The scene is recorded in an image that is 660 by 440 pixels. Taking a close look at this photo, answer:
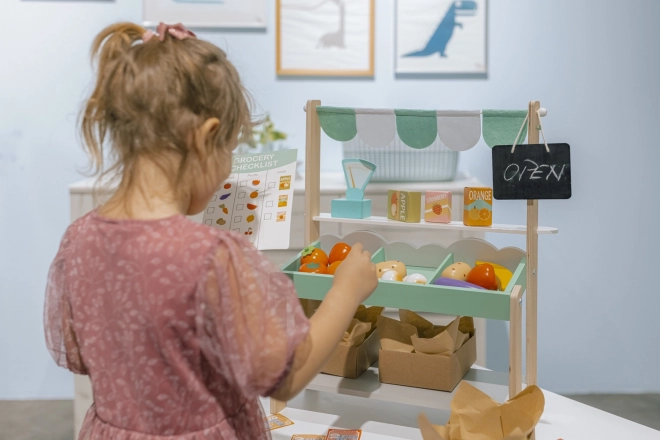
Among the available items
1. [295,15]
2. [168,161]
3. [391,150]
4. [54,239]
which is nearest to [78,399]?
[54,239]

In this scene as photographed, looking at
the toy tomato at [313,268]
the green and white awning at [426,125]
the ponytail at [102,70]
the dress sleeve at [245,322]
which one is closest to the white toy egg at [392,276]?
the toy tomato at [313,268]

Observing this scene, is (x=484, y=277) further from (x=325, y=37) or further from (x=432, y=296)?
(x=325, y=37)

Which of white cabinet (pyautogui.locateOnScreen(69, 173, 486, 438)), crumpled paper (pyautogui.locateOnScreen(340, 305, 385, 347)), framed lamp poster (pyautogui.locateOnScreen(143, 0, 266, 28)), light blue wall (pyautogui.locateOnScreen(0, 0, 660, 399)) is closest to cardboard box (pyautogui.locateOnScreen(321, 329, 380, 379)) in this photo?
crumpled paper (pyautogui.locateOnScreen(340, 305, 385, 347))

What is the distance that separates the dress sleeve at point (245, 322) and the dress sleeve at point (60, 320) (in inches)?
10.4

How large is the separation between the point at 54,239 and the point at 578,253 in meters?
2.16

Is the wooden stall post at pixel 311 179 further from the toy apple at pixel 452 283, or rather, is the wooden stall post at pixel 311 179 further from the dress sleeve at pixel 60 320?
the dress sleeve at pixel 60 320

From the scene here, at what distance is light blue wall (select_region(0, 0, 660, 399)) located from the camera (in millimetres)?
2764

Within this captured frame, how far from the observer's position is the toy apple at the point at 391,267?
4.69 feet

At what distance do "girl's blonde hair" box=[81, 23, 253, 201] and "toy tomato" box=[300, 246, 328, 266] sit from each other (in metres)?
0.52

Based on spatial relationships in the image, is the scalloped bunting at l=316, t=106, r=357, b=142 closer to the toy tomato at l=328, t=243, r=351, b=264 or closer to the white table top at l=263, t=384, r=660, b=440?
the toy tomato at l=328, t=243, r=351, b=264

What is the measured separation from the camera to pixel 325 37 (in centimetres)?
274

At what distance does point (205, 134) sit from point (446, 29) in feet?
6.68

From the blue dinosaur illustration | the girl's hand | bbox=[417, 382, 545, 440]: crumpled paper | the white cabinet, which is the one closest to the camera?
the girl's hand

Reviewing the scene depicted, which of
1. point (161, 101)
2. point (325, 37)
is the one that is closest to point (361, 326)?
point (161, 101)
